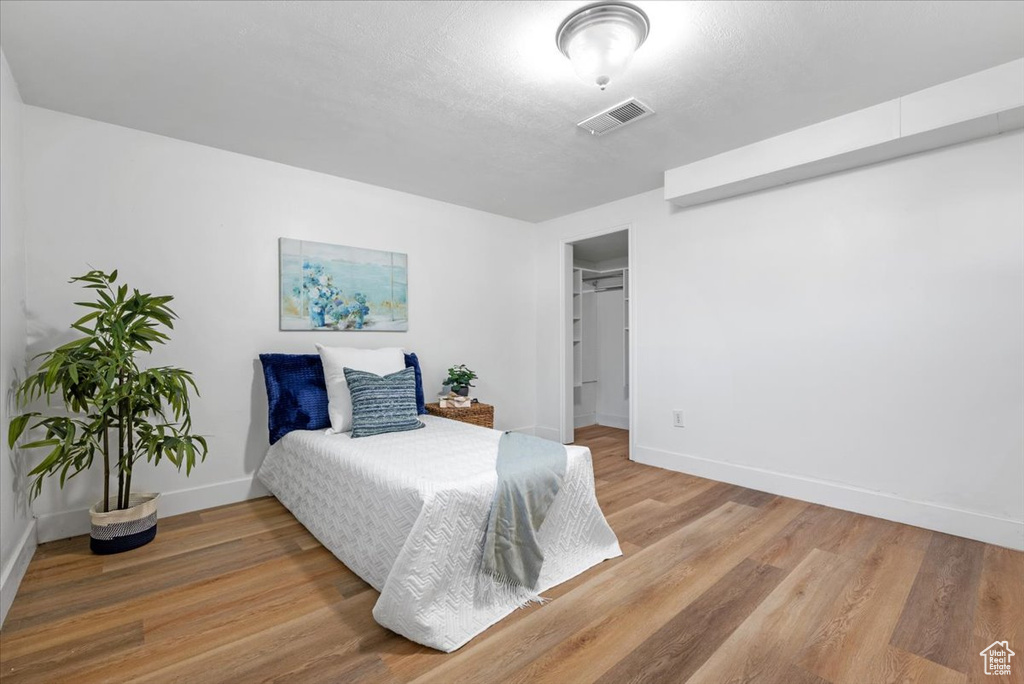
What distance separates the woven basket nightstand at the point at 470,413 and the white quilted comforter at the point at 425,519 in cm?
85

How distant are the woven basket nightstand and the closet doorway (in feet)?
5.50

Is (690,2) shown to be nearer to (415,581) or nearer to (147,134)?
(415,581)

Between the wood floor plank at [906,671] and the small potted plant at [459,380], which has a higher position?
the small potted plant at [459,380]

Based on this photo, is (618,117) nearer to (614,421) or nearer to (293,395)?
(293,395)

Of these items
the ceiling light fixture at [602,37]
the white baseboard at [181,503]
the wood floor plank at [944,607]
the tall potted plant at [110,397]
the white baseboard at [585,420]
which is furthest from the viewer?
the white baseboard at [585,420]

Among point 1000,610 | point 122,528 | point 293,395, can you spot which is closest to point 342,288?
point 293,395

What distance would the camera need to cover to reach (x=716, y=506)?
3.02 m

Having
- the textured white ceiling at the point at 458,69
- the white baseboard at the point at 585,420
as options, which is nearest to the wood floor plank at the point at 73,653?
the textured white ceiling at the point at 458,69

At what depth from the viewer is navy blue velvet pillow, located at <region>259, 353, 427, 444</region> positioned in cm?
299

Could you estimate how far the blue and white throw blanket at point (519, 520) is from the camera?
1.84 metres

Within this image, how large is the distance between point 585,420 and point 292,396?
3.84 metres

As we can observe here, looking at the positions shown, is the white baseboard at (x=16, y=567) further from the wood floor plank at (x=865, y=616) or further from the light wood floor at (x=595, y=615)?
the wood floor plank at (x=865, y=616)

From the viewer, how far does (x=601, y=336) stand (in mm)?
6043

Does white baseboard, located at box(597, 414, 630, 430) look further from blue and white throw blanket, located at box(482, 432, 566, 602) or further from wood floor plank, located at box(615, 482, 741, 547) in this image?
blue and white throw blanket, located at box(482, 432, 566, 602)
